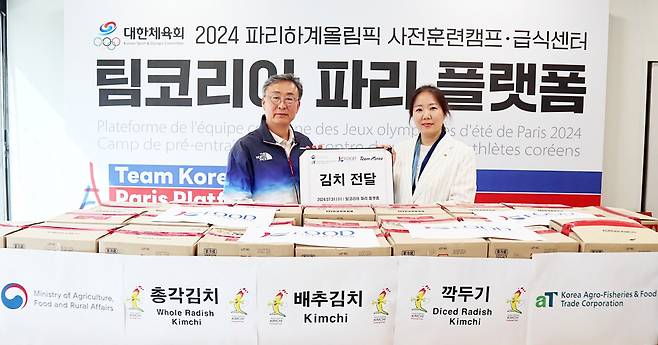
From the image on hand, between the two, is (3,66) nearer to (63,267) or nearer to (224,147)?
(224,147)

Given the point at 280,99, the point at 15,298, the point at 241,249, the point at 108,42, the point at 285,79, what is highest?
the point at 108,42

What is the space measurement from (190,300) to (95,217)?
0.48 metres

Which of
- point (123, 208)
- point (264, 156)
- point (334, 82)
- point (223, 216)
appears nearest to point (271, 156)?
point (264, 156)

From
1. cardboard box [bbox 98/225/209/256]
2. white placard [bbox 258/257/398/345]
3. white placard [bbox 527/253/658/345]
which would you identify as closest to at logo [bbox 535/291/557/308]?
white placard [bbox 527/253/658/345]

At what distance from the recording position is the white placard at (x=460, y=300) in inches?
48.4

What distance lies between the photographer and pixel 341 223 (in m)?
1.49

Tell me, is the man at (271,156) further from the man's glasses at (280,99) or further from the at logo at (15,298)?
the at logo at (15,298)

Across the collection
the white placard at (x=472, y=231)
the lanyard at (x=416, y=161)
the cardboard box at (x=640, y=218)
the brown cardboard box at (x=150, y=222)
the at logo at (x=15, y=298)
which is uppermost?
the lanyard at (x=416, y=161)

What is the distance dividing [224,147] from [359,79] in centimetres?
106

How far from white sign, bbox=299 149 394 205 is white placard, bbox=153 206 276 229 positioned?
0.94m

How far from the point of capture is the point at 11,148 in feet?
12.9

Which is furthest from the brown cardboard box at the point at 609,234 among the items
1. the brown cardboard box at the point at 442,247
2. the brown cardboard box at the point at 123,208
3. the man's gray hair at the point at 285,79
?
the man's gray hair at the point at 285,79

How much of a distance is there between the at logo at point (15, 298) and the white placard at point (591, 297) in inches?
49.3

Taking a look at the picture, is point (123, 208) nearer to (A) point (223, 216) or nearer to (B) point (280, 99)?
(A) point (223, 216)
